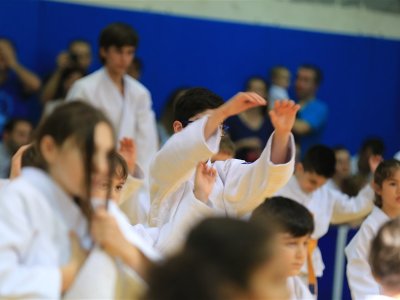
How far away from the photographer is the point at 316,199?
6555 mm

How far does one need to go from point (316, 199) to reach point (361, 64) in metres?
4.76

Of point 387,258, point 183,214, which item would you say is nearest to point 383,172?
point 183,214

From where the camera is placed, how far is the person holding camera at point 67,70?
8.19m

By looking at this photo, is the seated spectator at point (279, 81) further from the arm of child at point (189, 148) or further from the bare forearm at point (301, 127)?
the arm of child at point (189, 148)

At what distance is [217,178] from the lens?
4324mm

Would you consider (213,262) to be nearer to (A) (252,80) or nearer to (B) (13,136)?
(B) (13,136)

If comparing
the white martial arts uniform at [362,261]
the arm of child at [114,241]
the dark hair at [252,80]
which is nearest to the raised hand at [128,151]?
the white martial arts uniform at [362,261]

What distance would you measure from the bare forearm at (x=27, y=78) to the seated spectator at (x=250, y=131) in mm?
1658

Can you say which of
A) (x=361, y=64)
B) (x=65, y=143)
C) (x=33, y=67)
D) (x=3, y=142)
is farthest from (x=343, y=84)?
(x=65, y=143)

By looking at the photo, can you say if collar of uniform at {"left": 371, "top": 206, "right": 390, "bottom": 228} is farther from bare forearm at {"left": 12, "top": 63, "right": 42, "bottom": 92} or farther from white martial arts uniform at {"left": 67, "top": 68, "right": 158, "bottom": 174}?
bare forearm at {"left": 12, "top": 63, "right": 42, "bottom": 92}

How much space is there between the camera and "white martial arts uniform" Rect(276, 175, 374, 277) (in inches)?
253

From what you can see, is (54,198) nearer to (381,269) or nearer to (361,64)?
(381,269)

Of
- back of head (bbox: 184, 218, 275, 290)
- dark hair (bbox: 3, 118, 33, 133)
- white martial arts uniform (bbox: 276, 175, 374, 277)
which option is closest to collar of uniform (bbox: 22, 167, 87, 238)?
back of head (bbox: 184, 218, 275, 290)

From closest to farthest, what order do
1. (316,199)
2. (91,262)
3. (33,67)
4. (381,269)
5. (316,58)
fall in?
(91,262) < (381,269) < (316,199) < (33,67) < (316,58)
